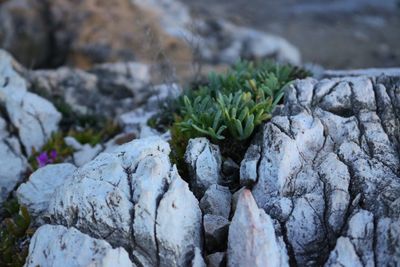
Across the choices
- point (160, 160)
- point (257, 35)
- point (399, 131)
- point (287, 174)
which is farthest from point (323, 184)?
point (257, 35)

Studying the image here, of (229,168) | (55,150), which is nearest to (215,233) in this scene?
(229,168)

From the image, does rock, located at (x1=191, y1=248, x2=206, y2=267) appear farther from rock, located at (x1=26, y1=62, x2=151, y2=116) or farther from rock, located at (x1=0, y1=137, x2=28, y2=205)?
rock, located at (x1=26, y1=62, x2=151, y2=116)

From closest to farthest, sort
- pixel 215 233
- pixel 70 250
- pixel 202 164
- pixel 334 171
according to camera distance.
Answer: pixel 70 250
pixel 215 233
pixel 334 171
pixel 202 164

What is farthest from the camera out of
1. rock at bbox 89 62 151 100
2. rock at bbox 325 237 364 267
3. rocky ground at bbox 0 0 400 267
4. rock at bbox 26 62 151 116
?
rock at bbox 89 62 151 100

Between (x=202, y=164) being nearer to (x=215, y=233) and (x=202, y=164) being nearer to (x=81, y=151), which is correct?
(x=215, y=233)

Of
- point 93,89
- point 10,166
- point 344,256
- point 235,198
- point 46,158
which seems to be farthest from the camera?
point 93,89

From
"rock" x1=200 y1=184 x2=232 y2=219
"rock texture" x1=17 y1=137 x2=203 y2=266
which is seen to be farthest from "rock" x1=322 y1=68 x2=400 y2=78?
"rock texture" x1=17 y1=137 x2=203 y2=266

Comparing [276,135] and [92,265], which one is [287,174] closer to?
[276,135]
